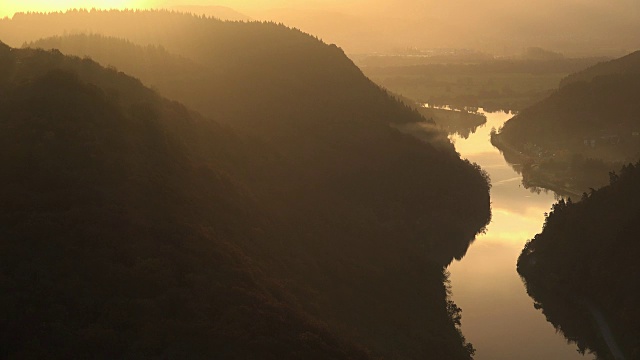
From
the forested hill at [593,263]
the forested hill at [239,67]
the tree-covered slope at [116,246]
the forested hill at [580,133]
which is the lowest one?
the tree-covered slope at [116,246]

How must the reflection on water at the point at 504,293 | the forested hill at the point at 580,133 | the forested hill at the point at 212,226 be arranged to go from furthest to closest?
the forested hill at the point at 580,133 < the reflection on water at the point at 504,293 < the forested hill at the point at 212,226

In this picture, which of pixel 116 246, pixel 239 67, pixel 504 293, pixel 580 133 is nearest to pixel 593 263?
pixel 504 293

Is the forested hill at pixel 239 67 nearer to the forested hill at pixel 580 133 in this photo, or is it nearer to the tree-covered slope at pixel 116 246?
the forested hill at pixel 580 133

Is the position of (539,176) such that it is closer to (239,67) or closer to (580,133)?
(580,133)

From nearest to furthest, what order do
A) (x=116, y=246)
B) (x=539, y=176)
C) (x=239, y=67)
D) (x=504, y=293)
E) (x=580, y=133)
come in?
(x=116, y=246)
(x=504, y=293)
(x=239, y=67)
(x=539, y=176)
(x=580, y=133)

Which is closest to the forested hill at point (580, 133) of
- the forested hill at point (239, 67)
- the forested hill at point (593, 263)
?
the forested hill at point (239, 67)

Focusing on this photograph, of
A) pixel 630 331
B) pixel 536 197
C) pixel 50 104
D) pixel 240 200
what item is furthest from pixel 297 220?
pixel 536 197

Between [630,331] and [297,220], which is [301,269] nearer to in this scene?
[297,220]

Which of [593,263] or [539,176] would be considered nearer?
[593,263]

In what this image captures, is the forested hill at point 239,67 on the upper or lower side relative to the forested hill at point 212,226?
upper
